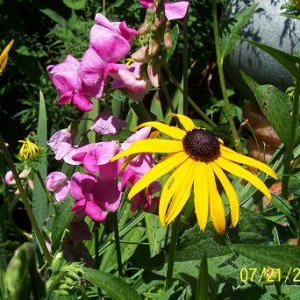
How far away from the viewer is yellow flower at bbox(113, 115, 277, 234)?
84cm

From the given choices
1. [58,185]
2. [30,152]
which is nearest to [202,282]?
[58,185]

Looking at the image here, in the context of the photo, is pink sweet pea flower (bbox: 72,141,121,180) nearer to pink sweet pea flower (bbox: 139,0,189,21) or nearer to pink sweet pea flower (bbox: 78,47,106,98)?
pink sweet pea flower (bbox: 78,47,106,98)

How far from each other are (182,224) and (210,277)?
108 mm

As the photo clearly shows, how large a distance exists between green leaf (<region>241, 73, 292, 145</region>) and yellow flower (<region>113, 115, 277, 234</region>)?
18 cm

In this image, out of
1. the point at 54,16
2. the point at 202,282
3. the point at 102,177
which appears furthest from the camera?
the point at 54,16

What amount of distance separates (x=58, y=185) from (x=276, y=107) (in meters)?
0.36

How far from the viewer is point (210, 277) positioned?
995 mm

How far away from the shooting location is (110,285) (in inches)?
36.4

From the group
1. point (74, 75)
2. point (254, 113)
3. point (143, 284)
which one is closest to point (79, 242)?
point (143, 284)

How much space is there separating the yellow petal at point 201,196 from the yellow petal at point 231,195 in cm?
2

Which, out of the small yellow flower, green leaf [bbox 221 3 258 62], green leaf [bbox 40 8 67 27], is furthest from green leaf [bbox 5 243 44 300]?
green leaf [bbox 40 8 67 27]

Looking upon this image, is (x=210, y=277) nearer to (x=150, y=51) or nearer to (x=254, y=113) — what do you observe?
(x=150, y=51)

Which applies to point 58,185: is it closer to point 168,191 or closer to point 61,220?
point 61,220
